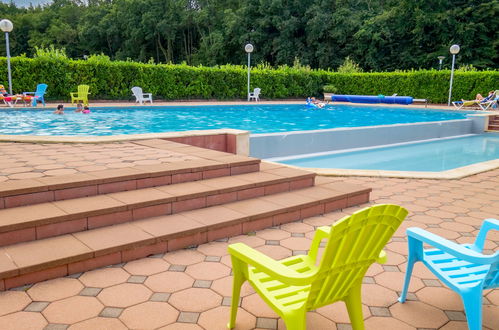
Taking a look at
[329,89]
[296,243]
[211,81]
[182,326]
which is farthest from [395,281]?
[329,89]

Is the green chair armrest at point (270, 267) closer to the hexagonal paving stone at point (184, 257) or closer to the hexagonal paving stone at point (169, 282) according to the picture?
the hexagonal paving stone at point (169, 282)

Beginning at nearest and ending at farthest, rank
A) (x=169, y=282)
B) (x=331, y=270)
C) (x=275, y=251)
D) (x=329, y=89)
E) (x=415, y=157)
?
(x=331, y=270), (x=169, y=282), (x=275, y=251), (x=415, y=157), (x=329, y=89)

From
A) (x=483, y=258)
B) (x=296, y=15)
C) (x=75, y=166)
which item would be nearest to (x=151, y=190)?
(x=75, y=166)

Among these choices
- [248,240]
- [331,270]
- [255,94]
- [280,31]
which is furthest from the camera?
[280,31]

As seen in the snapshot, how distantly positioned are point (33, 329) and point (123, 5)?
49.9 meters

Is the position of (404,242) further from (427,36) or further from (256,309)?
(427,36)

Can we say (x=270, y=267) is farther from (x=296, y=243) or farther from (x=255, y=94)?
(x=255, y=94)

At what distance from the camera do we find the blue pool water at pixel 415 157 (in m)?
8.82

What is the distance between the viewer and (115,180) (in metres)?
4.16

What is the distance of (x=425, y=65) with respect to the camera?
33156 millimetres

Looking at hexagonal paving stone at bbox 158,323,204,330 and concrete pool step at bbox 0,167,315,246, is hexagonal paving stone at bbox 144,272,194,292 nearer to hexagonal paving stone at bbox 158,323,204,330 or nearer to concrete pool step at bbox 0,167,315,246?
hexagonal paving stone at bbox 158,323,204,330

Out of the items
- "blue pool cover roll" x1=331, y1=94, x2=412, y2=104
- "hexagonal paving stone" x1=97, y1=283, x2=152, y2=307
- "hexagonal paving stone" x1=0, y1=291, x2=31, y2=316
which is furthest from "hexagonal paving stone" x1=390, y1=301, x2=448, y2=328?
"blue pool cover roll" x1=331, y1=94, x2=412, y2=104

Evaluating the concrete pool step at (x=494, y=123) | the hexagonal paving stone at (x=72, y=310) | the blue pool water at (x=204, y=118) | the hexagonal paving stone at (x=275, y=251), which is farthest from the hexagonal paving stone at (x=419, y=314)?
the concrete pool step at (x=494, y=123)

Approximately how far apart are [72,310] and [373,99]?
2227cm
